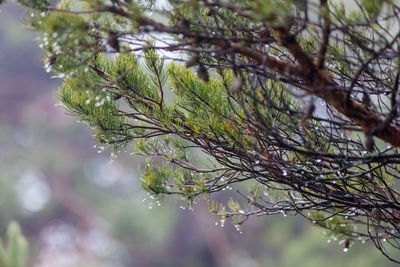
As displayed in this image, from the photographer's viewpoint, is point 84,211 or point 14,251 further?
point 84,211

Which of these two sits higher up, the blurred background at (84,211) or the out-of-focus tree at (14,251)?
the blurred background at (84,211)

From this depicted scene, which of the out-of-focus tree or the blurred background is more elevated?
the blurred background

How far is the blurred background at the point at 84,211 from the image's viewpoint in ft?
19.5

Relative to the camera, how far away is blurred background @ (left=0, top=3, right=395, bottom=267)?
5953mm

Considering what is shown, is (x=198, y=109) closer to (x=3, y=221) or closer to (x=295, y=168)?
(x=295, y=168)

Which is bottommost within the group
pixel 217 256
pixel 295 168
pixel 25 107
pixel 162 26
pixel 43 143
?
pixel 295 168

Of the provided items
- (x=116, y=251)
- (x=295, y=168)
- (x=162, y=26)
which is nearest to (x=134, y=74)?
(x=162, y=26)

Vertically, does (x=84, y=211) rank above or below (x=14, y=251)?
above

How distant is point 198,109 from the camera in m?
1.06

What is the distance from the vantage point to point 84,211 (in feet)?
20.9

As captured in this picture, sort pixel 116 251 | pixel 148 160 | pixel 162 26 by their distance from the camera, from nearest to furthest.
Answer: pixel 162 26 → pixel 148 160 → pixel 116 251

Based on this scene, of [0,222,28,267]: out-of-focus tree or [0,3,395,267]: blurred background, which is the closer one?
[0,222,28,267]: out-of-focus tree

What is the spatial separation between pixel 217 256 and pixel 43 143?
10.5ft

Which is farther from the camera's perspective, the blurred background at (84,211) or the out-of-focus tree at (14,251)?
the blurred background at (84,211)
